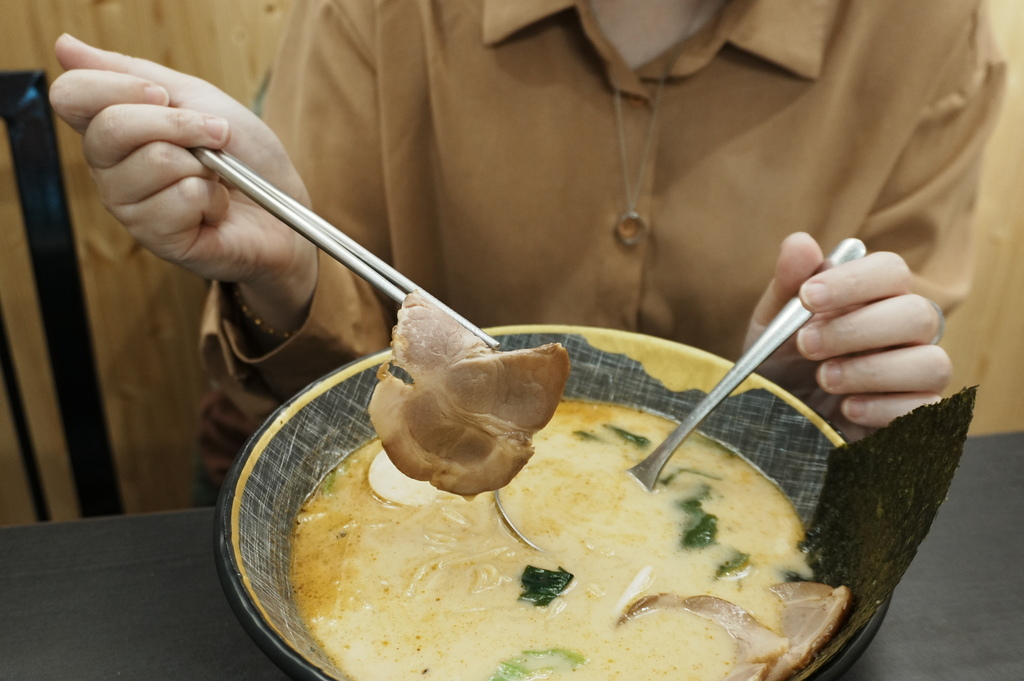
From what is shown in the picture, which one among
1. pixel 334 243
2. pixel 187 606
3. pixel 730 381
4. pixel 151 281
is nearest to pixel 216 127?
pixel 334 243

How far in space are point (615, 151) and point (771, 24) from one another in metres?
0.34

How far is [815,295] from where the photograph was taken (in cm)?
101

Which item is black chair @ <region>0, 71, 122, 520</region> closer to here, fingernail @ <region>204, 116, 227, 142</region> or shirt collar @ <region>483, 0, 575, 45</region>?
fingernail @ <region>204, 116, 227, 142</region>

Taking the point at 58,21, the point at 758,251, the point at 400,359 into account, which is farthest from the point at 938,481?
the point at 58,21

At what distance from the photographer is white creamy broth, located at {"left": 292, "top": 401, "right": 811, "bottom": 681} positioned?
0.80 m

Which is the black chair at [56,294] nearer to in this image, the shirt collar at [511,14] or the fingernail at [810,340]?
the shirt collar at [511,14]

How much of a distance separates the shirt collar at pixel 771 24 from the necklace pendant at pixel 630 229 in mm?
348

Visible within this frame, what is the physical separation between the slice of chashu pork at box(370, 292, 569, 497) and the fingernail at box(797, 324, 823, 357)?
1.27 feet

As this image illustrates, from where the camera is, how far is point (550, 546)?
949 millimetres

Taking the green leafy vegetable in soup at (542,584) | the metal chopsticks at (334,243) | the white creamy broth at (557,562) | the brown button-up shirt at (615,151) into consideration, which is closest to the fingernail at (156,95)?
the metal chopsticks at (334,243)

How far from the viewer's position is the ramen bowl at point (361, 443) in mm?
730

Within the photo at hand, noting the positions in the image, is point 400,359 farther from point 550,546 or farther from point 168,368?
point 168,368

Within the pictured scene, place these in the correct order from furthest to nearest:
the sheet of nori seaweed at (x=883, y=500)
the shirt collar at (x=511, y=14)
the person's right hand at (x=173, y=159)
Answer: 1. the shirt collar at (x=511, y=14)
2. the person's right hand at (x=173, y=159)
3. the sheet of nori seaweed at (x=883, y=500)

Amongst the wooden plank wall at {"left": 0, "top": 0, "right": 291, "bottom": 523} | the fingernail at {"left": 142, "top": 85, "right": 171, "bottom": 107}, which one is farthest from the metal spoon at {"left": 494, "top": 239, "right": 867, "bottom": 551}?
the wooden plank wall at {"left": 0, "top": 0, "right": 291, "bottom": 523}
